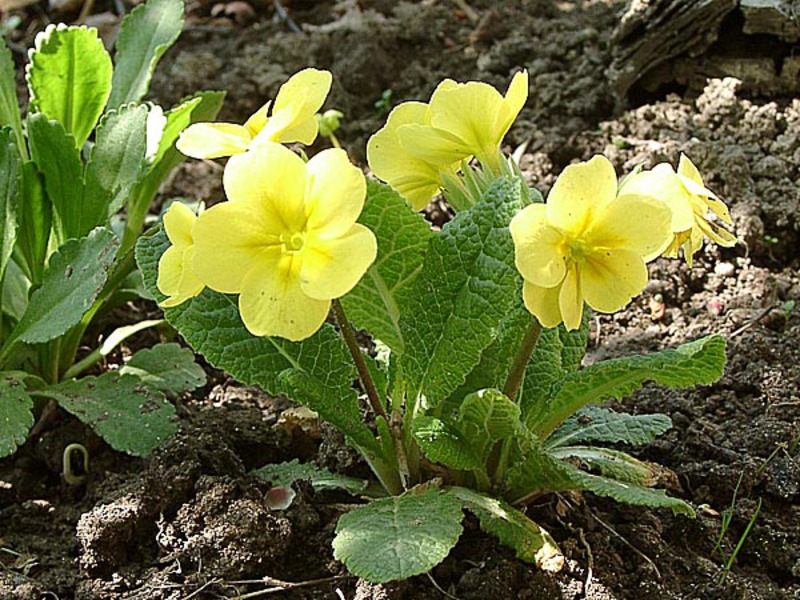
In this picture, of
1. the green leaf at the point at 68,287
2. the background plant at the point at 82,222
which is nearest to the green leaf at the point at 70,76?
the background plant at the point at 82,222

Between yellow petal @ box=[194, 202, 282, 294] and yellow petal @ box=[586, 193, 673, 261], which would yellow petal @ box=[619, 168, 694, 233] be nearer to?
yellow petal @ box=[586, 193, 673, 261]

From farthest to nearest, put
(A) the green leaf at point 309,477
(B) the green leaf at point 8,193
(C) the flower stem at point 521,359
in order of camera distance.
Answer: (B) the green leaf at point 8,193 → (A) the green leaf at point 309,477 → (C) the flower stem at point 521,359

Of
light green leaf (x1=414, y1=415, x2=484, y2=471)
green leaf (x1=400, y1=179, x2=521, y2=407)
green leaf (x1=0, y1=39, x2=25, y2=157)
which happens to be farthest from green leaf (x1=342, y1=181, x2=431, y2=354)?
→ green leaf (x1=0, y1=39, x2=25, y2=157)

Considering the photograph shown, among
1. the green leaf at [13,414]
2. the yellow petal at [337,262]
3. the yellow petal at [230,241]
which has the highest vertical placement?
the yellow petal at [230,241]

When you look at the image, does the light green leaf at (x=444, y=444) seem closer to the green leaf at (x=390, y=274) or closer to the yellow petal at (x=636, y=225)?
the green leaf at (x=390, y=274)

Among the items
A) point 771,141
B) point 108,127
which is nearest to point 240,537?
point 108,127

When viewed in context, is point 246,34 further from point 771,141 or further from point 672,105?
point 771,141
